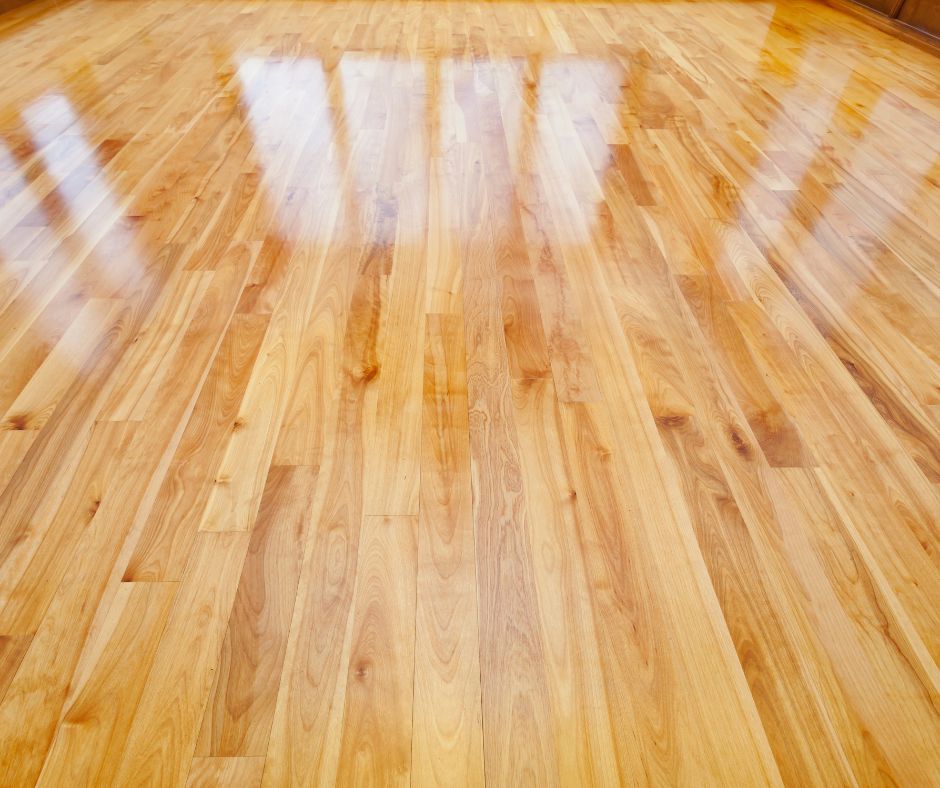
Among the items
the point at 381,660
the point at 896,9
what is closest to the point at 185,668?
the point at 381,660

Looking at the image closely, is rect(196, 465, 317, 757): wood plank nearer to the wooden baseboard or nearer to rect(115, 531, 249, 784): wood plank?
rect(115, 531, 249, 784): wood plank

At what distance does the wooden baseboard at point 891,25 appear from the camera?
10.8 feet

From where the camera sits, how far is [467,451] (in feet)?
3.80

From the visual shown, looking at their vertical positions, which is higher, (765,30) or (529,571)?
(529,571)

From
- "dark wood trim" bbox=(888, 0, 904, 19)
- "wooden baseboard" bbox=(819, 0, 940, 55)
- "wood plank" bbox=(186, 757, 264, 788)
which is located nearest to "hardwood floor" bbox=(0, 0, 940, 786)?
"wood plank" bbox=(186, 757, 264, 788)

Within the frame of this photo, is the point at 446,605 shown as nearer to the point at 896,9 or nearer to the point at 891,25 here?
the point at 891,25

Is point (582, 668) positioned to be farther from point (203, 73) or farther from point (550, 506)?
point (203, 73)

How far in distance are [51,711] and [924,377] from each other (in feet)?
5.28

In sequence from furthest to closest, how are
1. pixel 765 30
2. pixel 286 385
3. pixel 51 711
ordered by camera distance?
pixel 765 30
pixel 286 385
pixel 51 711

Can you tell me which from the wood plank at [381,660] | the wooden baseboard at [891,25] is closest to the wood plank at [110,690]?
the wood plank at [381,660]

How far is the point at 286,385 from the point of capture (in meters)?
1.29

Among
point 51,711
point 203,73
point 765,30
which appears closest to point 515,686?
point 51,711

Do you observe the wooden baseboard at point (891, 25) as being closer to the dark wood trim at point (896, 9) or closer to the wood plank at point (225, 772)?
the dark wood trim at point (896, 9)

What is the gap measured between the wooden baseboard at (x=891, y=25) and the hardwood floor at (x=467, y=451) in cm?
140
